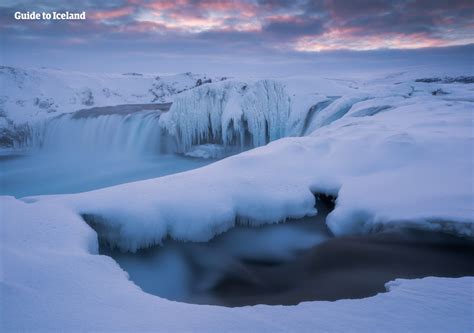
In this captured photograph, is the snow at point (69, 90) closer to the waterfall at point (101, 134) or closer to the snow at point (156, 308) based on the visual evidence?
the waterfall at point (101, 134)

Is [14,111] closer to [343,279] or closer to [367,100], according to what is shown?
[367,100]

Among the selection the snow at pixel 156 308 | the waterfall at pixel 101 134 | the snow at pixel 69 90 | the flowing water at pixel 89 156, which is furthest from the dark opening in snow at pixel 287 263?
the snow at pixel 69 90

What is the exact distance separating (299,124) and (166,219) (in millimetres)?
9179

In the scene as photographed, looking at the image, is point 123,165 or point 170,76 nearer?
point 123,165

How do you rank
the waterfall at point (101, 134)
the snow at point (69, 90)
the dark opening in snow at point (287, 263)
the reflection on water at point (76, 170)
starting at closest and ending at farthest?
the dark opening in snow at point (287, 263) → the reflection on water at point (76, 170) → the waterfall at point (101, 134) → the snow at point (69, 90)

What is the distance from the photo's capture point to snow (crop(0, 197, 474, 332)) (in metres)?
1.75

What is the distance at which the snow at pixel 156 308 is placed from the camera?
1.75m

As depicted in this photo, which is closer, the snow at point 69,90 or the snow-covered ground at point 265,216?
the snow-covered ground at point 265,216

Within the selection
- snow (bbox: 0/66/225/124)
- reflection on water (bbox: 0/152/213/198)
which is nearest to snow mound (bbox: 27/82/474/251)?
reflection on water (bbox: 0/152/213/198)

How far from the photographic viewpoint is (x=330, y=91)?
14469 mm

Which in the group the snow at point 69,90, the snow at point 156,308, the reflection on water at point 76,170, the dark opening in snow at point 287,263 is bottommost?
the reflection on water at point 76,170

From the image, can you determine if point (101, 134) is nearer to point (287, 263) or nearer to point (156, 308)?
point (287, 263)

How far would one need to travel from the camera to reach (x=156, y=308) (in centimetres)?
195

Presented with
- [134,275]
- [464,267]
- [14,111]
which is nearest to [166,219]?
[134,275]
